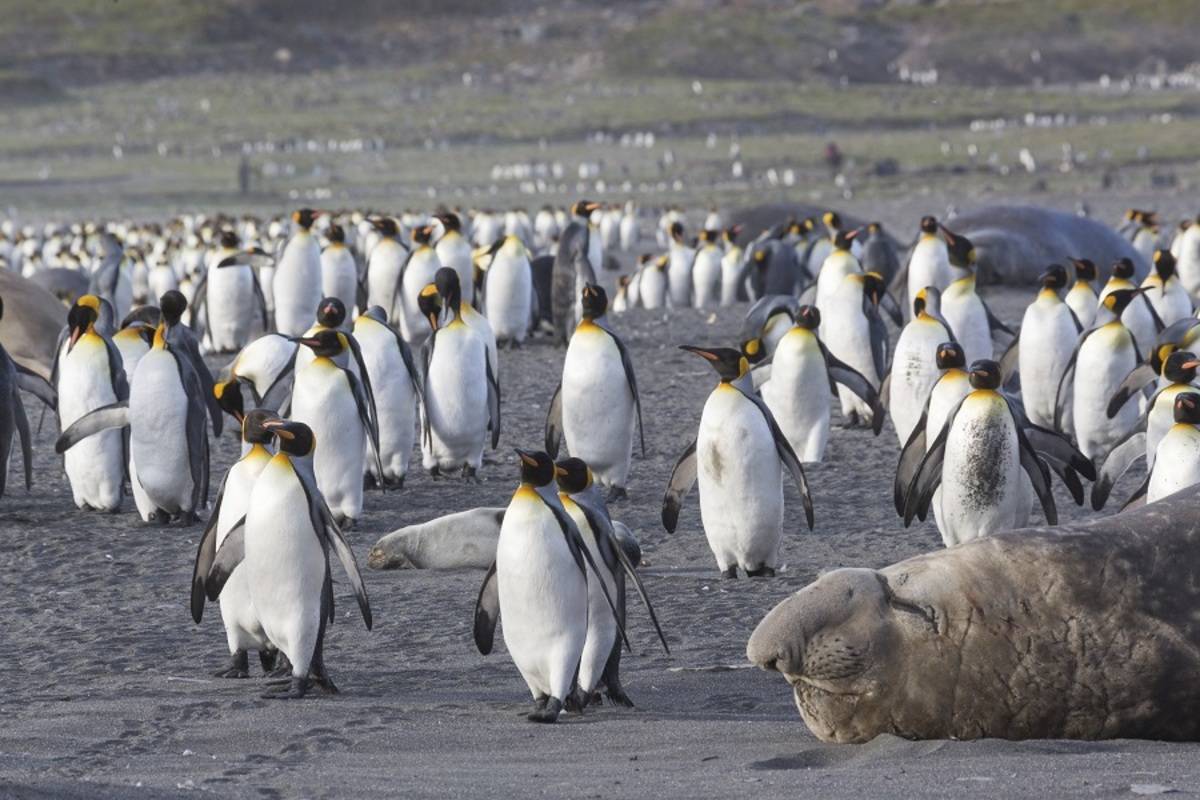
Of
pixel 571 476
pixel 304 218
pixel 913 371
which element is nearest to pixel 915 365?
pixel 913 371

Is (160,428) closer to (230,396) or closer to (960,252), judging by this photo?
(230,396)

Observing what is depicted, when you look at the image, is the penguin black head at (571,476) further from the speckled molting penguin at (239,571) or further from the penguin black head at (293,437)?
the speckled molting penguin at (239,571)

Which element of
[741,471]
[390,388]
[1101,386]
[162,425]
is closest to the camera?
[741,471]

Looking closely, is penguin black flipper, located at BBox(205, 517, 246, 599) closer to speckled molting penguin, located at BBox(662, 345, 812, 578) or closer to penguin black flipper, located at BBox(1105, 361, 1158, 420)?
speckled molting penguin, located at BBox(662, 345, 812, 578)

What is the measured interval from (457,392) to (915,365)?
2.25 m

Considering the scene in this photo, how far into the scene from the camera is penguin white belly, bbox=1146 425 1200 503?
246 inches

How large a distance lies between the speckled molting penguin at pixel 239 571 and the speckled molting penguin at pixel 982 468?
241cm

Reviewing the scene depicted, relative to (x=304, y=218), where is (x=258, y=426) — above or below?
below

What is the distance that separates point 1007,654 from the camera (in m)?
4.71

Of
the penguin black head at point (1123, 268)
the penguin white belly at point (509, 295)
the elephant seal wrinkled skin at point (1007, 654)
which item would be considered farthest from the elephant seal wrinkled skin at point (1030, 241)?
the elephant seal wrinkled skin at point (1007, 654)

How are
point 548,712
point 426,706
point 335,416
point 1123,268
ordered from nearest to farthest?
point 548,712
point 426,706
point 335,416
point 1123,268

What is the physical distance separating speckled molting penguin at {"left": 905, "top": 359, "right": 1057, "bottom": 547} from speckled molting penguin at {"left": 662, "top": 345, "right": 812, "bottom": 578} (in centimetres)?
49

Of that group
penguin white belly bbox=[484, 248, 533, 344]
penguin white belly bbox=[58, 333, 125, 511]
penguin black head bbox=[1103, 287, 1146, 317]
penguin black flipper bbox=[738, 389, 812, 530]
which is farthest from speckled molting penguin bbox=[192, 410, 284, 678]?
penguin white belly bbox=[484, 248, 533, 344]

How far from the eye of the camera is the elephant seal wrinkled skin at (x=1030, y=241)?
18797 millimetres
